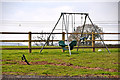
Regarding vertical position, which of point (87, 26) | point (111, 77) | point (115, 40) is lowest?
point (111, 77)

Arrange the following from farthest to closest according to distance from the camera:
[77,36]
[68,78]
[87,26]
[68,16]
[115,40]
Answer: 1. [87,26]
2. [77,36]
3. [115,40]
4. [68,16]
5. [68,78]

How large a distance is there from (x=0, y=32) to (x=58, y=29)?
115 inches

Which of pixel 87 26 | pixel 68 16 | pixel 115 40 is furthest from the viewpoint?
pixel 87 26

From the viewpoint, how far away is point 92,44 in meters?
10.6

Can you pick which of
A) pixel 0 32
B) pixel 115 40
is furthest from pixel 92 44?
pixel 0 32

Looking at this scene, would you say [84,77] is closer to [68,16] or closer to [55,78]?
[55,78]

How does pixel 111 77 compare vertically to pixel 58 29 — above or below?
below

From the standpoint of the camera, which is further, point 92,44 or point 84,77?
point 92,44

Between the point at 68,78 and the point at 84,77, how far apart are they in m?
0.32

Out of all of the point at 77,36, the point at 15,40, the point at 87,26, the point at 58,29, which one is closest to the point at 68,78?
the point at 58,29

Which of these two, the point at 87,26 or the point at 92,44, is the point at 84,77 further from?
the point at 87,26

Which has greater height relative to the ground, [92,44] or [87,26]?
[87,26]

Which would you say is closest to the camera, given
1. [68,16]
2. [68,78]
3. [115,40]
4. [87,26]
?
[68,78]

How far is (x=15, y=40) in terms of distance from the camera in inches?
365
